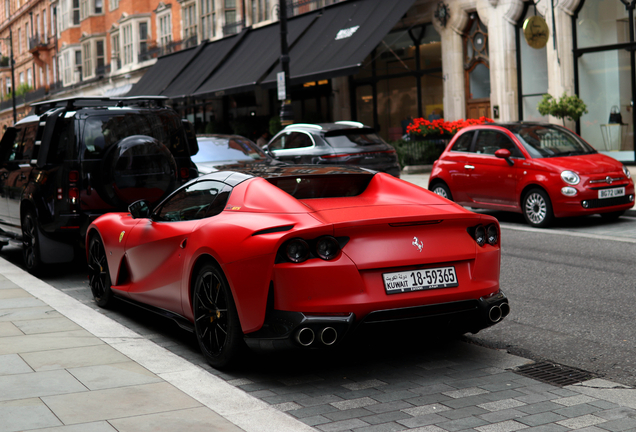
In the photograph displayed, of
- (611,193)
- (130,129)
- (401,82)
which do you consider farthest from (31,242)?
(401,82)

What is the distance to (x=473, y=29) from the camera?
2431 centimetres

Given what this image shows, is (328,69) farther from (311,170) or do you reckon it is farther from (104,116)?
(311,170)

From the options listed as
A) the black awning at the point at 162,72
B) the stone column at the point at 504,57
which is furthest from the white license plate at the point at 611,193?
the black awning at the point at 162,72

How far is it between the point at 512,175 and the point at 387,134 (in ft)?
52.0

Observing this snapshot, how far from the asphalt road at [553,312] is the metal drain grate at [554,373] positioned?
12 cm

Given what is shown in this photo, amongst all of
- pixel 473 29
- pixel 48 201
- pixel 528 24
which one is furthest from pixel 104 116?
pixel 473 29

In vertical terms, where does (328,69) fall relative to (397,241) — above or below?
above

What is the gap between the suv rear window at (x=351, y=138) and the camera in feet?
55.5

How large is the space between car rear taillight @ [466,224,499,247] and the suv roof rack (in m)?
5.70

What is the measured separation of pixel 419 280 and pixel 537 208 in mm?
8309

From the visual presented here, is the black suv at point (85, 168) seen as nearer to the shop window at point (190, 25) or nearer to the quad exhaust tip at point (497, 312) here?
the quad exhaust tip at point (497, 312)

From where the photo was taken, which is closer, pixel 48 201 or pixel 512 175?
pixel 48 201

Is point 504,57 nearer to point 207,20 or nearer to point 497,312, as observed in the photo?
point 497,312

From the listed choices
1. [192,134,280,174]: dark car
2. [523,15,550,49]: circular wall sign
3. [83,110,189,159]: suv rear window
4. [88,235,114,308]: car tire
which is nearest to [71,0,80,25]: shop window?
[523,15,550,49]: circular wall sign
